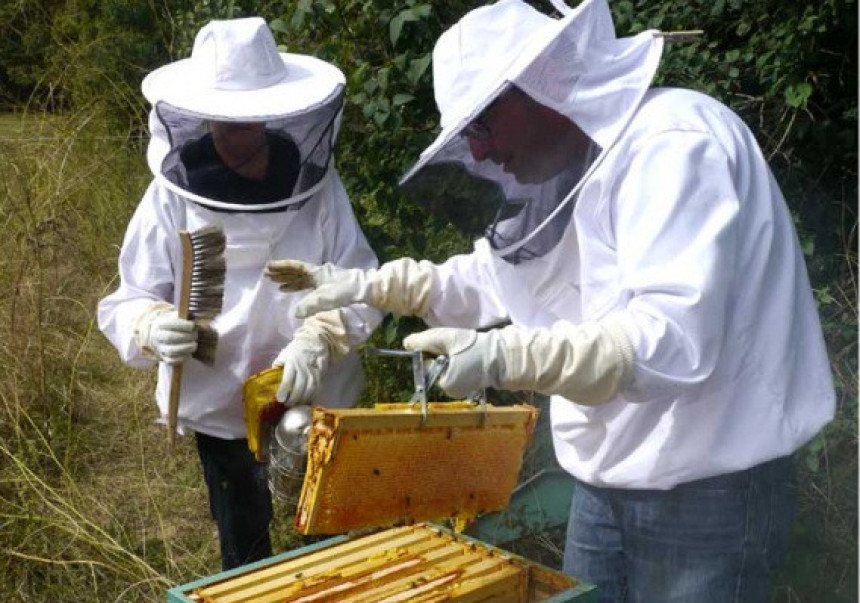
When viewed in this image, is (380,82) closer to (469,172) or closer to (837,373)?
(469,172)

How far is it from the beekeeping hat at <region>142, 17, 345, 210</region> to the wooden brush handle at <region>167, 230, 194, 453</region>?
347 mm

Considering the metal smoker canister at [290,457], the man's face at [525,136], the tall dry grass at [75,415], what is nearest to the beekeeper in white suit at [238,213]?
the metal smoker canister at [290,457]

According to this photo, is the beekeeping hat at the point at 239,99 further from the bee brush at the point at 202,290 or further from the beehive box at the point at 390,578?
the beehive box at the point at 390,578

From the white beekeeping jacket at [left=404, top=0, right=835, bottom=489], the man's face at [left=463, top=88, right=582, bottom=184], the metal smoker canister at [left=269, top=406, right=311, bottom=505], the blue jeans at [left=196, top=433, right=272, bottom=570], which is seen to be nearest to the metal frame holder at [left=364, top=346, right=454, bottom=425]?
the white beekeeping jacket at [left=404, top=0, right=835, bottom=489]

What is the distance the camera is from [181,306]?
267 cm

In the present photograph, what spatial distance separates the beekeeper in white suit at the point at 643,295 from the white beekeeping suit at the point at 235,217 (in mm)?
923

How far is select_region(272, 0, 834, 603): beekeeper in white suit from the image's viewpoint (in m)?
1.73

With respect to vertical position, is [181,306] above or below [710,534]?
below

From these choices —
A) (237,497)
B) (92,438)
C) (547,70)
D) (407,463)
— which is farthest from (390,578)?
(92,438)

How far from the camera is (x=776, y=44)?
352 cm

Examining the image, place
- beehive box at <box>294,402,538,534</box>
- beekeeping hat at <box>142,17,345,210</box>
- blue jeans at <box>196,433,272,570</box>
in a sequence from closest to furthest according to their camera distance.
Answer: beehive box at <box>294,402,538,534</box> → beekeeping hat at <box>142,17,345,210</box> → blue jeans at <box>196,433,272,570</box>

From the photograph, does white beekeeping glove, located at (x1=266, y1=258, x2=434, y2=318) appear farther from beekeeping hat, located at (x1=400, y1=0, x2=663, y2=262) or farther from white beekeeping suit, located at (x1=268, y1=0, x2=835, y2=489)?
beekeeping hat, located at (x1=400, y1=0, x2=663, y2=262)

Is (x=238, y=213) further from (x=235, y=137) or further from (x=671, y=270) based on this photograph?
(x=671, y=270)

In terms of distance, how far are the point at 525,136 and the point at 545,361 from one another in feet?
1.66
